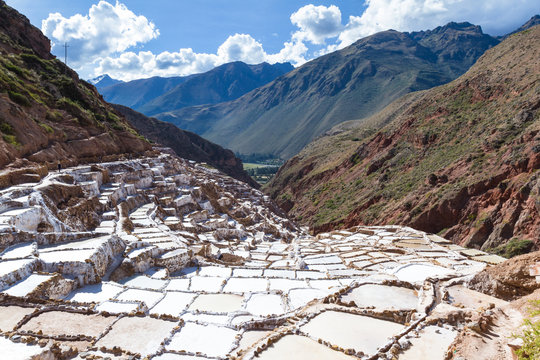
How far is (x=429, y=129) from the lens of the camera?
42375 millimetres

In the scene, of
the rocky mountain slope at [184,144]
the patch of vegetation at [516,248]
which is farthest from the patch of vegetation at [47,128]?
the rocky mountain slope at [184,144]

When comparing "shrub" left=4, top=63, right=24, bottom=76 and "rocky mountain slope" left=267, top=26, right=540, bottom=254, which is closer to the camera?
"rocky mountain slope" left=267, top=26, right=540, bottom=254

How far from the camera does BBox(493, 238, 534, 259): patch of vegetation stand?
21.1m

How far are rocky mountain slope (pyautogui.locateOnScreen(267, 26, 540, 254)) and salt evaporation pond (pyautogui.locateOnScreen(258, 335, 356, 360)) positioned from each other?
2057 centimetres

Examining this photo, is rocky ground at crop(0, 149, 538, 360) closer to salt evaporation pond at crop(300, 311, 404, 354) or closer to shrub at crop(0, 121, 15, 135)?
salt evaporation pond at crop(300, 311, 404, 354)

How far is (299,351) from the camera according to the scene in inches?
261

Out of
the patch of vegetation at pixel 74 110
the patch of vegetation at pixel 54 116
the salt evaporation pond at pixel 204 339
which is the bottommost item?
the salt evaporation pond at pixel 204 339

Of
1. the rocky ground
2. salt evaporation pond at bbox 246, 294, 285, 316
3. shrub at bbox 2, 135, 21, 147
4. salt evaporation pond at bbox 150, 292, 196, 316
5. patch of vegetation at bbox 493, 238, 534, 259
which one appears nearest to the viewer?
the rocky ground

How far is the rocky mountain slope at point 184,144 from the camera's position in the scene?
71.2m

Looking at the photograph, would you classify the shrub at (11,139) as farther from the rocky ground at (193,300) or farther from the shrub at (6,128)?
the rocky ground at (193,300)

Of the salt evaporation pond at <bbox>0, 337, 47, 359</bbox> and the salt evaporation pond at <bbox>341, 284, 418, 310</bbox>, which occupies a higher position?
the salt evaporation pond at <bbox>0, 337, 47, 359</bbox>

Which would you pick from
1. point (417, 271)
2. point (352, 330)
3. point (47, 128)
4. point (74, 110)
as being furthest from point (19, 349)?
point (74, 110)

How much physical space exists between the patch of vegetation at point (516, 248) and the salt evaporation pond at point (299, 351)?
19.6m

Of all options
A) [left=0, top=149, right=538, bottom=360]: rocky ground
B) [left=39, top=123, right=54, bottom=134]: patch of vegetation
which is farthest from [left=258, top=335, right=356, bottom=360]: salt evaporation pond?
[left=39, top=123, right=54, bottom=134]: patch of vegetation
